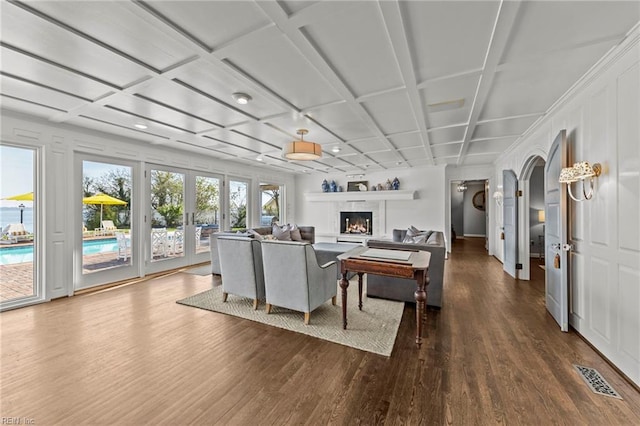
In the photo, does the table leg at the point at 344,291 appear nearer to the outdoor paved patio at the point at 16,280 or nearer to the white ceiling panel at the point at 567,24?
the white ceiling panel at the point at 567,24

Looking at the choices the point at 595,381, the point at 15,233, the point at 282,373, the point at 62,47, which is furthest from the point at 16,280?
the point at 595,381

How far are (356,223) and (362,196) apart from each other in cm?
94

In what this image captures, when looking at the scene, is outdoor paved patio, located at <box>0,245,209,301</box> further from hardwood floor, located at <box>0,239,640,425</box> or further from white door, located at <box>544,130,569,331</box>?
white door, located at <box>544,130,569,331</box>

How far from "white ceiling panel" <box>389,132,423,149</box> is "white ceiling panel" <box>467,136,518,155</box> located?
3.50ft

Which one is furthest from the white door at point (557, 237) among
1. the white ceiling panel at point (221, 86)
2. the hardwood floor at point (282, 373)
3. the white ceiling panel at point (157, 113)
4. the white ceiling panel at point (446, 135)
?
the white ceiling panel at point (157, 113)

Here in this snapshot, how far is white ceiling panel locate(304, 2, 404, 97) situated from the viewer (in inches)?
66.3

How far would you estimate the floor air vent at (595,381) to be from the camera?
5.87 ft

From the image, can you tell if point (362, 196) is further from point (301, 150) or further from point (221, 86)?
point (221, 86)

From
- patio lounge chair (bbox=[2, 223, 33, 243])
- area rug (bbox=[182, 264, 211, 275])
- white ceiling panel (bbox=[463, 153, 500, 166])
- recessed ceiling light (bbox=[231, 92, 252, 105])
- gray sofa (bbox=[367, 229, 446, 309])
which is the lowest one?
area rug (bbox=[182, 264, 211, 275])

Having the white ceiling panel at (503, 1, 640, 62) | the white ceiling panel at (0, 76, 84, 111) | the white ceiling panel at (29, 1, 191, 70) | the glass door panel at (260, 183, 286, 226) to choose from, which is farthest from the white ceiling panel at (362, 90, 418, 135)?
the glass door panel at (260, 183, 286, 226)

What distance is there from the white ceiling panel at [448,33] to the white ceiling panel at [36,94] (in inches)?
139

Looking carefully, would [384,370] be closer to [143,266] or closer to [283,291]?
[283,291]

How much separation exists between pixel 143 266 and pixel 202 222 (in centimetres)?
151

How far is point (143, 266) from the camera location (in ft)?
15.9
